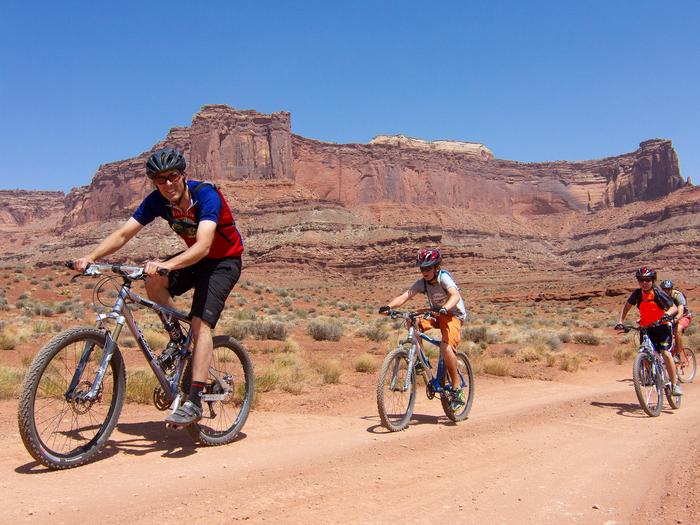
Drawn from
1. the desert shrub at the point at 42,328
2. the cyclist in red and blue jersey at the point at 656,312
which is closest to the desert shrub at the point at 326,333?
the desert shrub at the point at 42,328

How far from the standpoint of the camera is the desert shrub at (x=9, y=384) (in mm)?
6492

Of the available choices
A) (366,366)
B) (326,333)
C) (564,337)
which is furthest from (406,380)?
(564,337)

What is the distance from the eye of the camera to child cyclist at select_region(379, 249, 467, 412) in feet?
22.0

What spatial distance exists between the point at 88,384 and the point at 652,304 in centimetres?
828

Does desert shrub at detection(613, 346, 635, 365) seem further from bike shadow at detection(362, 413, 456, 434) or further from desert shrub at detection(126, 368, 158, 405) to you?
desert shrub at detection(126, 368, 158, 405)

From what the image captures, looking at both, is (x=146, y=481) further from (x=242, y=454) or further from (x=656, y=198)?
(x=656, y=198)

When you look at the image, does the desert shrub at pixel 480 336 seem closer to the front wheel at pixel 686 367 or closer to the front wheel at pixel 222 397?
the front wheel at pixel 686 367

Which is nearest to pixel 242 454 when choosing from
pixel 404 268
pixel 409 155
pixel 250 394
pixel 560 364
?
pixel 250 394

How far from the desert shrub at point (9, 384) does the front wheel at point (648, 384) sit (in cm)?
791

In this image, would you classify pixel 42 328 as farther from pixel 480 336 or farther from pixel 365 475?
pixel 365 475

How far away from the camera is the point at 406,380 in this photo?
6348mm

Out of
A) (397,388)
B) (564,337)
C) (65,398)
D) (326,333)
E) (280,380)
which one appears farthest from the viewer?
(564,337)

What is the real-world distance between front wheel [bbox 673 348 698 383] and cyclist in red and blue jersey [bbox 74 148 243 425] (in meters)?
10.3

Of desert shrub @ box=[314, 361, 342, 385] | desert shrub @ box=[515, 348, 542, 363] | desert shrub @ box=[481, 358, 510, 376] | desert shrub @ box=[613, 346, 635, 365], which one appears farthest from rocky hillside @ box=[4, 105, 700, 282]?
desert shrub @ box=[314, 361, 342, 385]
